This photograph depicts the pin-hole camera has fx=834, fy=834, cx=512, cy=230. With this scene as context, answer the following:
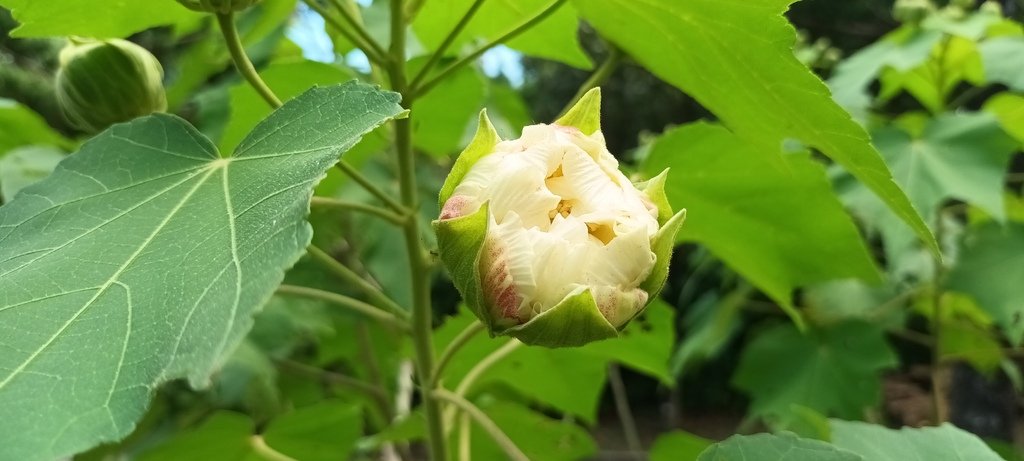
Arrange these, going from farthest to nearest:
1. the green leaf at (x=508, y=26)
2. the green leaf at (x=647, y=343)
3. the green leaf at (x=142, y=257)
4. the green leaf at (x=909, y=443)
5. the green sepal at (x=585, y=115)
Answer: the green leaf at (x=647, y=343) < the green leaf at (x=508, y=26) < the green leaf at (x=909, y=443) < the green sepal at (x=585, y=115) < the green leaf at (x=142, y=257)

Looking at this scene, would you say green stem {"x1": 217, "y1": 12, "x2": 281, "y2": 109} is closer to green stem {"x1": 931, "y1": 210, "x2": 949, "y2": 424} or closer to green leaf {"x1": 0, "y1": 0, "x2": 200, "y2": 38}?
green leaf {"x1": 0, "y1": 0, "x2": 200, "y2": 38}

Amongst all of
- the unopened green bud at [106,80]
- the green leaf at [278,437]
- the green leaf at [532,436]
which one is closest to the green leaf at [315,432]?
the green leaf at [278,437]

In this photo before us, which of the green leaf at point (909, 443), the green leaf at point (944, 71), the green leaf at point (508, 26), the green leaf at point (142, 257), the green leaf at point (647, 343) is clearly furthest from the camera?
the green leaf at point (944, 71)

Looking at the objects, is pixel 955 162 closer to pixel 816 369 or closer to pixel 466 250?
pixel 816 369

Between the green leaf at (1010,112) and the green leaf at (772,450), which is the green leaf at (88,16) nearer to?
the green leaf at (772,450)

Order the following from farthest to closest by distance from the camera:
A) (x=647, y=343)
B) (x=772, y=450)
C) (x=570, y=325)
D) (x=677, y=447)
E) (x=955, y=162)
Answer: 1. (x=955, y=162)
2. (x=647, y=343)
3. (x=677, y=447)
4. (x=772, y=450)
5. (x=570, y=325)

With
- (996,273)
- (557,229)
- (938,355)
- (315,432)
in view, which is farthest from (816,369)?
(557,229)

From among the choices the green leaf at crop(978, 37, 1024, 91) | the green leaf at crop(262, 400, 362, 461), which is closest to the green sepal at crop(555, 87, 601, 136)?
the green leaf at crop(262, 400, 362, 461)
